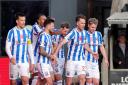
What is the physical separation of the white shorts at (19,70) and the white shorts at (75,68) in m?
1.02

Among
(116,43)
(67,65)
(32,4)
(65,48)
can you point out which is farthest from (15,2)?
(116,43)

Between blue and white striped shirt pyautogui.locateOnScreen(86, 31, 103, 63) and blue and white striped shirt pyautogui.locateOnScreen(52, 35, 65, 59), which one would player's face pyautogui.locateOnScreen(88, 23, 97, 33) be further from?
blue and white striped shirt pyautogui.locateOnScreen(52, 35, 65, 59)

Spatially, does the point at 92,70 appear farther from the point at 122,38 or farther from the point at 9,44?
the point at 9,44

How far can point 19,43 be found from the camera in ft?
40.5

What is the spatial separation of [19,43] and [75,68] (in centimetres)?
142

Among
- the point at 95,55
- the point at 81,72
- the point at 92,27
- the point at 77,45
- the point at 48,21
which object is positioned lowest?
the point at 81,72

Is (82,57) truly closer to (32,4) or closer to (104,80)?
(104,80)

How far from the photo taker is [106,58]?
12070 millimetres

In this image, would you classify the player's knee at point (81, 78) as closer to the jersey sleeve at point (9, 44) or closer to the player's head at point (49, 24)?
the player's head at point (49, 24)

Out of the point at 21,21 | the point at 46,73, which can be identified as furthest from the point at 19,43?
the point at 46,73

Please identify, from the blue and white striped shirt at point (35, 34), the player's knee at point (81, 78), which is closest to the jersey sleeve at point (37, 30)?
the blue and white striped shirt at point (35, 34)

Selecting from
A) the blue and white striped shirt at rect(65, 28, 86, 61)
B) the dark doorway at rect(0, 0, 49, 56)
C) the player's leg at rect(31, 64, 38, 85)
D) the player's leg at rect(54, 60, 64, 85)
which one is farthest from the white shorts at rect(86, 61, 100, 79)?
the dark doorway at rect(0, 0, 49, 56)

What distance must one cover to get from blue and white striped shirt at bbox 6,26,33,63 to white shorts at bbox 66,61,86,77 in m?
1.08

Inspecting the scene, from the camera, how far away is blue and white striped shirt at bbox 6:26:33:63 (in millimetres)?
12281
